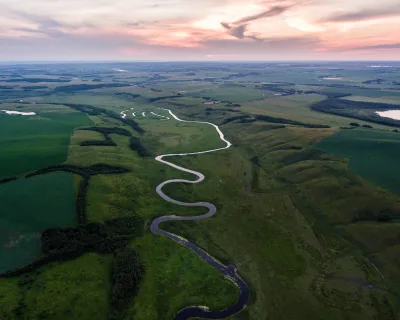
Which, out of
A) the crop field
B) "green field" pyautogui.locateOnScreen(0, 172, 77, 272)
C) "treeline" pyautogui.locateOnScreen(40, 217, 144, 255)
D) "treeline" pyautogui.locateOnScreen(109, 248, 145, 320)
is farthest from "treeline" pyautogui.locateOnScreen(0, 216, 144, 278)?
"treeline" pyautogui.locateOnScreen(109, 248, 145, 320)

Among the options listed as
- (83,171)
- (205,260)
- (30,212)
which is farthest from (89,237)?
(83,171)

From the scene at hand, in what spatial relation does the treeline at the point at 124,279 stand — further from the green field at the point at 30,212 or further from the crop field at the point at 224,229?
the green field at the point at 30,212

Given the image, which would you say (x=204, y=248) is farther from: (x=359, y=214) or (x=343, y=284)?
(x=359, y=214)

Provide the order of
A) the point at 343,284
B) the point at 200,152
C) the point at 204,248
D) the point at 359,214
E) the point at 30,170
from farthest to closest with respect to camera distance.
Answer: the point at 200,152
the point at 30,170
the point at 359,214
the point at 204,248
the point at 343,284

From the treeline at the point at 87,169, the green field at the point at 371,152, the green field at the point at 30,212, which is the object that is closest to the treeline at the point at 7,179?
the green field at the point at 30,212

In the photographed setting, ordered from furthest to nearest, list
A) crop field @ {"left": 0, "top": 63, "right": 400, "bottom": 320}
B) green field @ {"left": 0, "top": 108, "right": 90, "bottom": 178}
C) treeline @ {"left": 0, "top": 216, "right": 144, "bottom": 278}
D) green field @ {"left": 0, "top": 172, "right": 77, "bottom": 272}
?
green field @ {"left": 0, "top": 108, "right": 90, "bottom": 178} → green field @ {"left": 0, "top": 172, "right": 77, "bottom": 272} → treeline @ {"left": 0, "top": 216, "right": 144, "bottom": 278} → crop field @ {"left": 0, "top": 63, "right": 400, "bottom": 320}

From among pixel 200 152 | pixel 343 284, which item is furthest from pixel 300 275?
pixel 200 152

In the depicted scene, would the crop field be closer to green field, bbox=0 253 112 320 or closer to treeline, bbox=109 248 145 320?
green field, bbox=0 253 112 320
